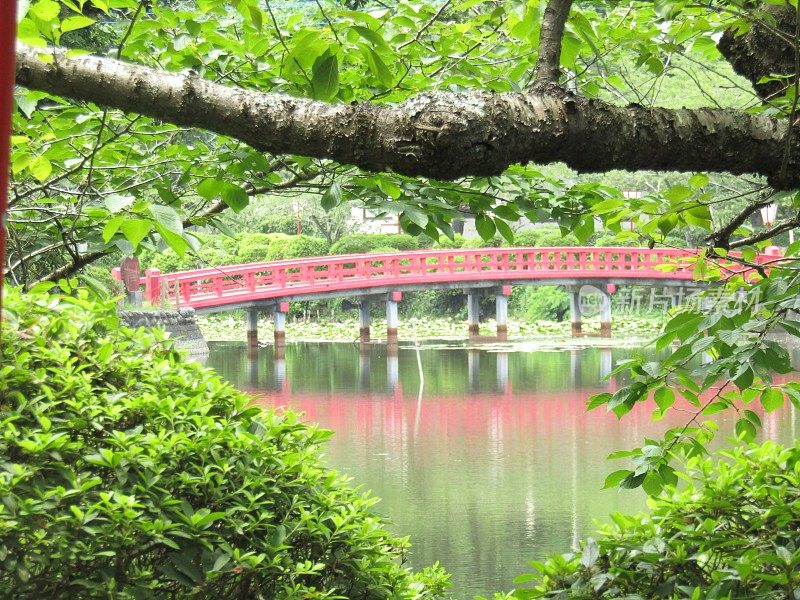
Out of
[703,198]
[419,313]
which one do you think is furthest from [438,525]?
[419,313]

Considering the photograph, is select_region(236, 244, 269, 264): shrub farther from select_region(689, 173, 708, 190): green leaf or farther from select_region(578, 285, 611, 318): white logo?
select_region(689, 173, 708, 190): green leaf

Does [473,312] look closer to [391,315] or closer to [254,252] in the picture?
[391,315]

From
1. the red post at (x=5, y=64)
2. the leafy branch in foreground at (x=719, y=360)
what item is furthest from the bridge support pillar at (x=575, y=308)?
the red post at (x=5, y=64)

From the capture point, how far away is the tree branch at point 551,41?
2.93ft

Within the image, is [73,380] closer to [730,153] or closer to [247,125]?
[247,125]

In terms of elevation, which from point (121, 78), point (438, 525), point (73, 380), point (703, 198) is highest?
point (121, 78)

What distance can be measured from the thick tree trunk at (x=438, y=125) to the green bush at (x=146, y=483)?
682 mm

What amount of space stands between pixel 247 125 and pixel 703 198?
55cm

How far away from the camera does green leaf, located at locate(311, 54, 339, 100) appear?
0.91m

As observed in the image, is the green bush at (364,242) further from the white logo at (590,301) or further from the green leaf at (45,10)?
the green leaf at (45,10)

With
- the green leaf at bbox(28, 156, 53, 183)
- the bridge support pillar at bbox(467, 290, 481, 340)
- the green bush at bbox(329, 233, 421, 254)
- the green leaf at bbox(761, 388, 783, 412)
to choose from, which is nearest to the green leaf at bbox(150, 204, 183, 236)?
the green leaf at bbox(28, 156, 53, 183)

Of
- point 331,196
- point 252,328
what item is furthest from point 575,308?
point 331,196

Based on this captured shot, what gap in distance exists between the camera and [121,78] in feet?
2.89

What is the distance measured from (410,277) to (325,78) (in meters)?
13.8
